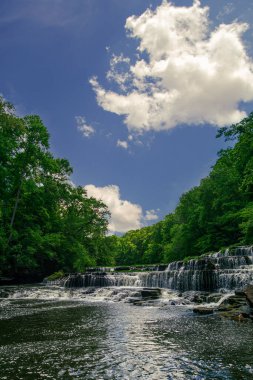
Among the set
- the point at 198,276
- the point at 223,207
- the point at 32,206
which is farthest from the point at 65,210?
the point at 198,276

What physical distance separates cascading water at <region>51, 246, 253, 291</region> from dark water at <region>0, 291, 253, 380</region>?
9591mm

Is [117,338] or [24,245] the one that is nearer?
[117,338]

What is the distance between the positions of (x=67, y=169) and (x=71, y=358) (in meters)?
38.5

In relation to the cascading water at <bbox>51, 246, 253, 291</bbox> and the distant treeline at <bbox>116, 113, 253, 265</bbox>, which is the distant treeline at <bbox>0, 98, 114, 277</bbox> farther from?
the distant treeline at <bbox>116, 113, 253, 265</bbox>

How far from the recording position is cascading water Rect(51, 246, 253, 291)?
20375 mm

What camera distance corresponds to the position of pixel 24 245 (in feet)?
104

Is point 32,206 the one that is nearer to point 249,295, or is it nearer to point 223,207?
point 223,207

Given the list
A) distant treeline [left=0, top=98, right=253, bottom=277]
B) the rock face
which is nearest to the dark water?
the rock face

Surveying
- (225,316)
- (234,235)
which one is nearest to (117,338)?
(225,316)

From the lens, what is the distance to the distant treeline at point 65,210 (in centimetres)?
2956

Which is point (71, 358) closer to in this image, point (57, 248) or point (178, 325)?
point (178, 325)

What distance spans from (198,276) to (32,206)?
20.8 m

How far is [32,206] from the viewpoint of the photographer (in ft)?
117

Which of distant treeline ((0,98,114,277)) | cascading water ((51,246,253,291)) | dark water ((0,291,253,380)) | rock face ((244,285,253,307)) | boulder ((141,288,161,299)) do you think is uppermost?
distant treeline ((0,98,114,277))
